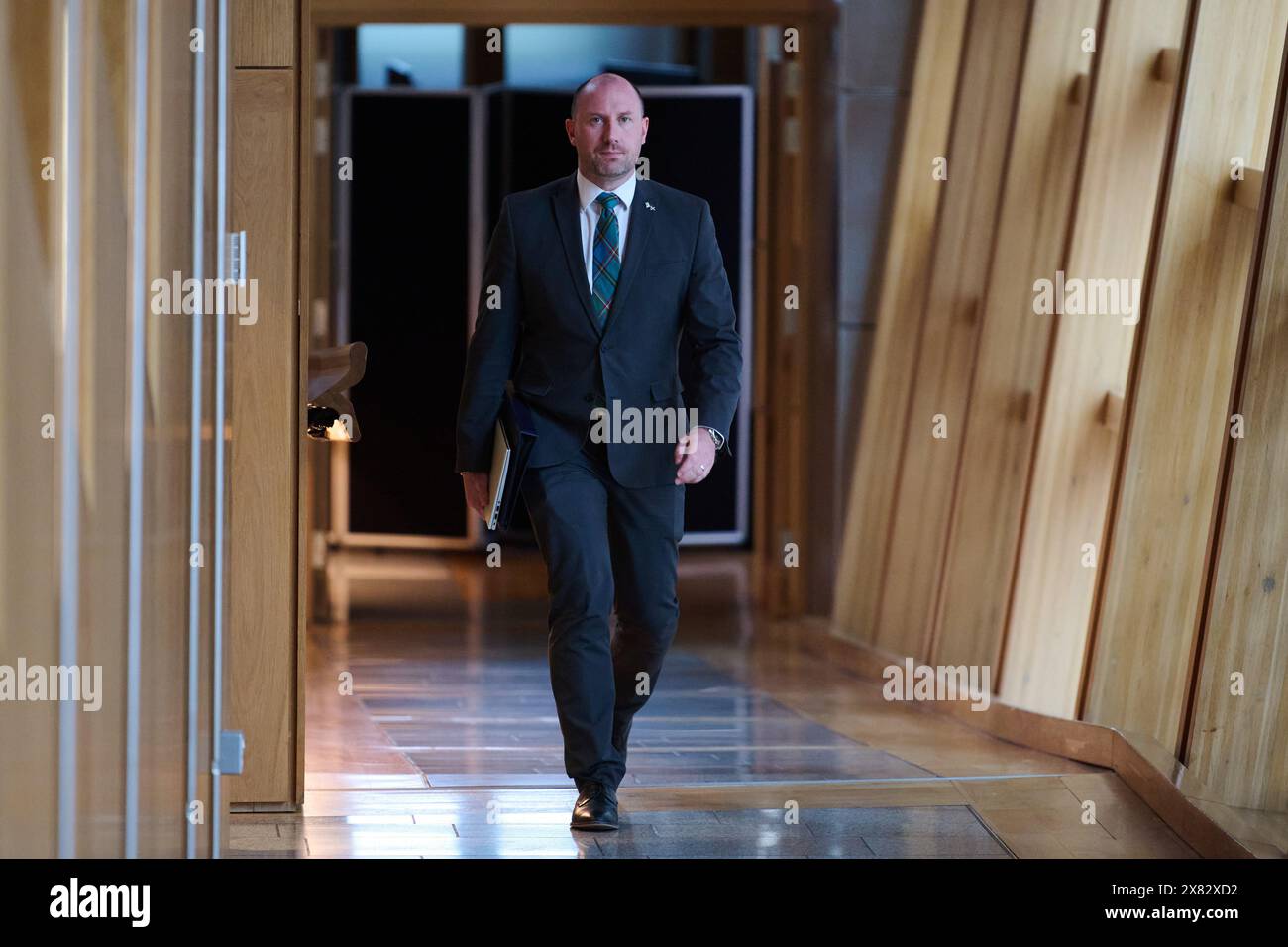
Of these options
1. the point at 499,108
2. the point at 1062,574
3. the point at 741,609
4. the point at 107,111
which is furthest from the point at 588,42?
the point at 107,111

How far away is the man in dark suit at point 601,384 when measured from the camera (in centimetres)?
360

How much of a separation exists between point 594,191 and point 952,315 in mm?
2396

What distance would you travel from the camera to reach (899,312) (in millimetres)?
6383

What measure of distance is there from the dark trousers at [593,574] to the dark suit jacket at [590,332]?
6cm

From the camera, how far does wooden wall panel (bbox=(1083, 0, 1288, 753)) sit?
13.0 ft

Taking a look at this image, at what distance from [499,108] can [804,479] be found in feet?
12.1

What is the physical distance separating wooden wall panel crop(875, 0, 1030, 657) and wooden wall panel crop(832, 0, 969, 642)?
0.15 m

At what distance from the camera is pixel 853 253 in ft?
22.4

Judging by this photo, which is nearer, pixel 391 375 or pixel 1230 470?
pixel 1230 470

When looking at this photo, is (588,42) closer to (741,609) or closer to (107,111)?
(741,609)

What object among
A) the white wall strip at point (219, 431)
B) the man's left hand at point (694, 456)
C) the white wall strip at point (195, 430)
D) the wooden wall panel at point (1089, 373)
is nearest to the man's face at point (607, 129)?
the man's left hand at point (694, 456)

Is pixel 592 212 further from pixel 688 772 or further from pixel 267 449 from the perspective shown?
pixel 688 772

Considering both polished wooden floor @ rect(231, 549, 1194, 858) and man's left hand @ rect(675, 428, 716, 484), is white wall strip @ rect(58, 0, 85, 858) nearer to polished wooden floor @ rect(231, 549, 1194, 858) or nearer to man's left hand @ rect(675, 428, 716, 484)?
polished wooden floor @ rect(231, 549, 1194, 858)

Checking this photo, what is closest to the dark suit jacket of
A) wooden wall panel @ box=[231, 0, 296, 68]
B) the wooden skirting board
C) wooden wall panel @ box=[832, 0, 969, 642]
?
wooden wall panel @ box=[231, 0, 296, 68]
